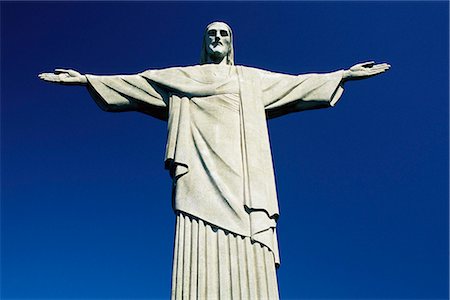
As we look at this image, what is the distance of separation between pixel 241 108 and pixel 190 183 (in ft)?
6.17

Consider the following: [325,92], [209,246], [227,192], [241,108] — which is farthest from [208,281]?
[325,92]

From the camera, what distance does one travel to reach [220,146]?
12.8 metres

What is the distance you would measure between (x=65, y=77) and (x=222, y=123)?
3.35 m

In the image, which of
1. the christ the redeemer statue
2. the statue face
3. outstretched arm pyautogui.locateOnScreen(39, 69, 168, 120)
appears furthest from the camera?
the statue face

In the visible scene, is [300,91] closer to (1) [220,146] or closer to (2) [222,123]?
(2) [222,123]

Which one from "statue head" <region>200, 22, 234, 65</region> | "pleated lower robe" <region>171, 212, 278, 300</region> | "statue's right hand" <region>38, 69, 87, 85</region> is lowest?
"pleated lower robe" <region>171, 212, 278, 300</region>

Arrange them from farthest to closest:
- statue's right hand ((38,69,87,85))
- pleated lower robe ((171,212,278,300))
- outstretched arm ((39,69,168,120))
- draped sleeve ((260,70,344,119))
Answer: draped sleeve ((260,70,344,119))
outstretched arm ((39,69,168,120))
statue's right hand ((38,69,87,85))
pleated lower robe ((171,212,278,300))

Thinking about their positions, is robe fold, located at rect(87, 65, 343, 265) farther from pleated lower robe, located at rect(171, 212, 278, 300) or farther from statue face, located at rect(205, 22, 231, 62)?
statue face, located at rect(205, 22, 231, 62)

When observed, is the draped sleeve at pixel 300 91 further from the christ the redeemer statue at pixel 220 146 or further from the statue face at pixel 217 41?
the statue face at pixel 217 41

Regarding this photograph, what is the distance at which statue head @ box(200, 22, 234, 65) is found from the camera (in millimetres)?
14211

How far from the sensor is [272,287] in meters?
11.7

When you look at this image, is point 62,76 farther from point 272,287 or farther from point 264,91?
point 272,287

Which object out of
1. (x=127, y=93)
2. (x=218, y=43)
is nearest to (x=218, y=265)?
(x=127, y=93)

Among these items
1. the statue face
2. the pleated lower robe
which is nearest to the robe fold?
the pleated lower robe
